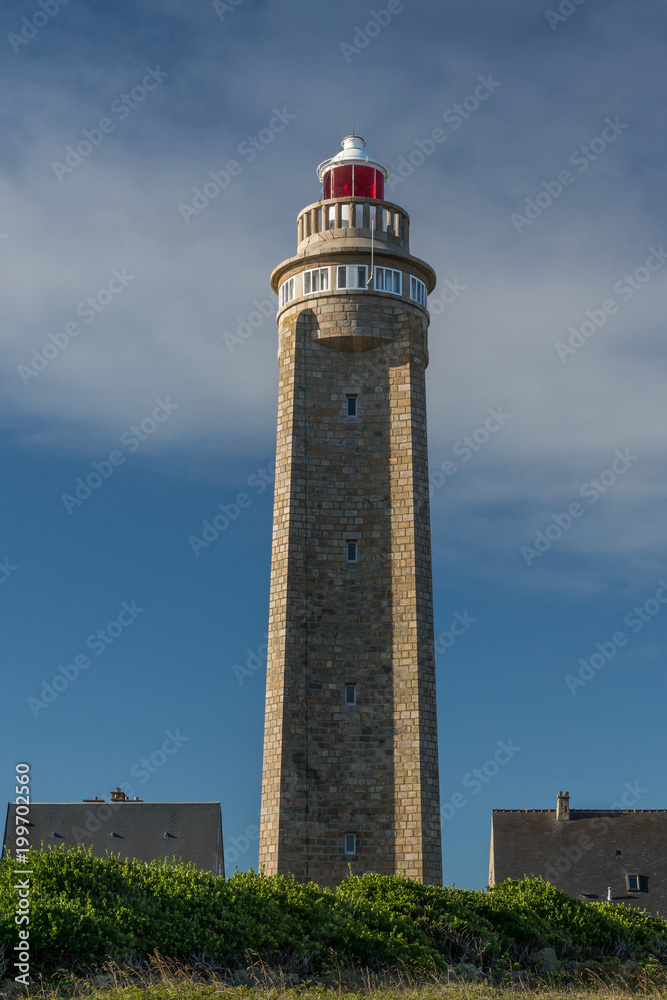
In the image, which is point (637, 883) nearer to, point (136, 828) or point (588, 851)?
point (588, 851)

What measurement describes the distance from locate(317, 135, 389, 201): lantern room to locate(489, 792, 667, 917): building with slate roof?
22.9m

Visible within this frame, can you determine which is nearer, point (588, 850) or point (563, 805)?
point (588, 850)

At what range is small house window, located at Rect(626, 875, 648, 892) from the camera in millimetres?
40312

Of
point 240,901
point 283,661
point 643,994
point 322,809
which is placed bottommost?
point 643,994

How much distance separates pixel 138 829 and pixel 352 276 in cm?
2251

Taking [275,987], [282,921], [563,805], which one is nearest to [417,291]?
[563,805]

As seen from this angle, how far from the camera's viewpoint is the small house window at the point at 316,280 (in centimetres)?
3438

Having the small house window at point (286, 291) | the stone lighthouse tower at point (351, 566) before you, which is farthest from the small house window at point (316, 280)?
the small house window at point (286, 291)

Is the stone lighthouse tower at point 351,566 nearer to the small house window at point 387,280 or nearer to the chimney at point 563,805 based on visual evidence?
the small house window at point 387,280

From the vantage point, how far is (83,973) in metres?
14.8

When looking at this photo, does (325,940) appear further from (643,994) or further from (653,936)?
(653,936)

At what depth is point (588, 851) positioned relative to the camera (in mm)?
41594

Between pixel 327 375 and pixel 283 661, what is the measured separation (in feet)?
27.9

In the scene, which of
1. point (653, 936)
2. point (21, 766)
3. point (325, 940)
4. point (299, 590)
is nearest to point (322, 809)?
point (299, 590)
